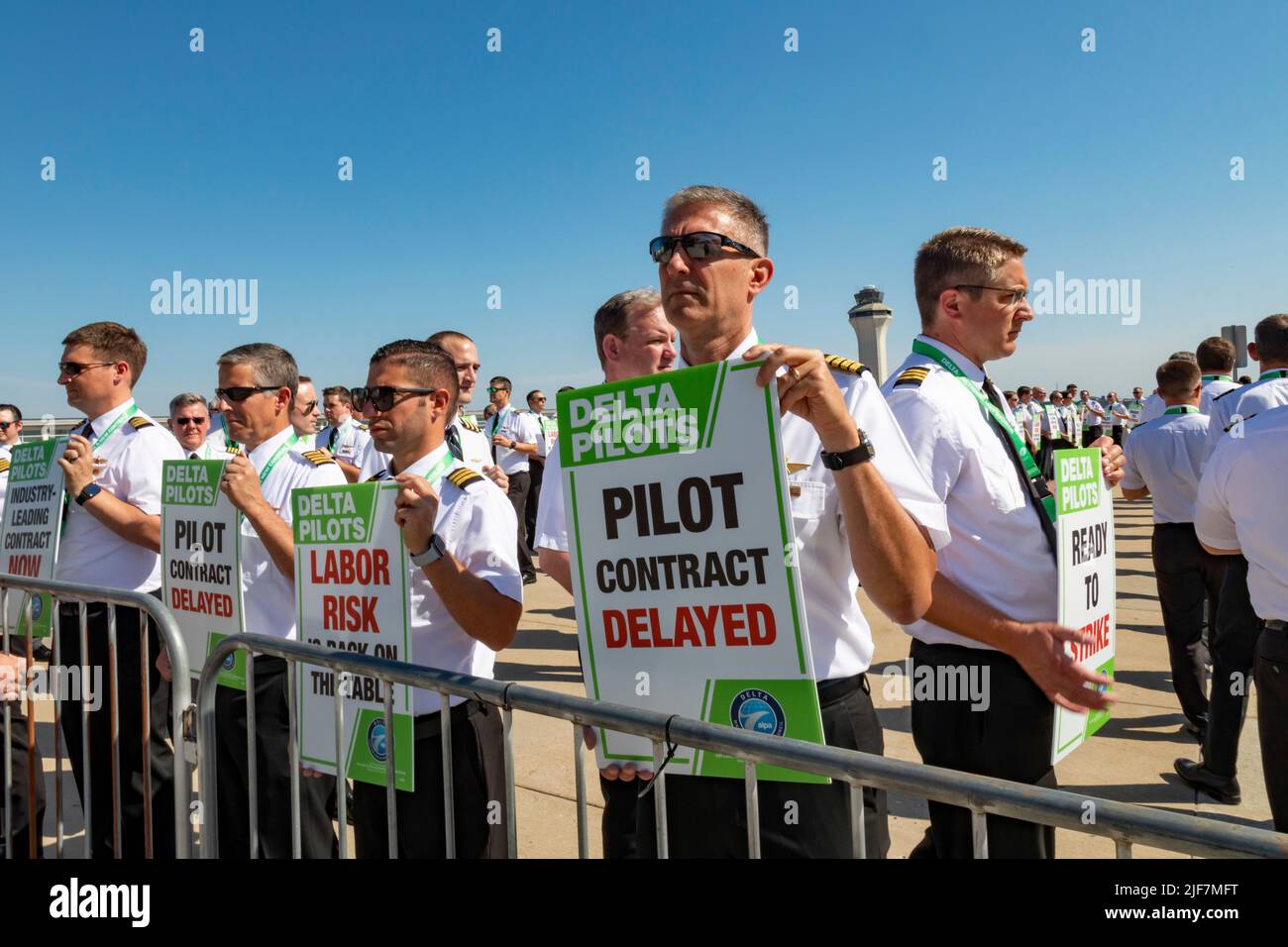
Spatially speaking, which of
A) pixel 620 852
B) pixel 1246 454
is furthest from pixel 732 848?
pixel 1246 454

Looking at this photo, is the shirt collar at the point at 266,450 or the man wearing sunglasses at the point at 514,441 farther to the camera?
the man wearing sunglasses at the point at 514,441

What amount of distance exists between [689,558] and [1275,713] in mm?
2369

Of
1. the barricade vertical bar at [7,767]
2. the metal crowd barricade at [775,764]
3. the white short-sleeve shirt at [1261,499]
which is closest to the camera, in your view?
the metal crowd barricade at [775,764]

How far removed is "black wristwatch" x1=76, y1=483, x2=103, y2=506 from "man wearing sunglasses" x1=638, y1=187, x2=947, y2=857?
2.97 meters

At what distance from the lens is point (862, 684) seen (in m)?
2.20

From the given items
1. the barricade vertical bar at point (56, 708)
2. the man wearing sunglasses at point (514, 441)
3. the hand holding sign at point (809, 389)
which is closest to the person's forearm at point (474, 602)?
the hand holding sign at point (809, 389)

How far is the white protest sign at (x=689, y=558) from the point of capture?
1.78m

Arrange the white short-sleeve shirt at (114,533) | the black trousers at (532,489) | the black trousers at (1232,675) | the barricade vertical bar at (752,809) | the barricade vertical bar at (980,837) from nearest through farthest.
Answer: the barricade vertical bar at (980,837)
the barricade vertical bar at (752,809)
the white short-sleeve shirt at (114,533)
the black trousers at (1232,675)
the black trousers at (532,489)

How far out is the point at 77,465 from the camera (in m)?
3.91

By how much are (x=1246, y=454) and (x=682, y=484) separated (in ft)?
7.59

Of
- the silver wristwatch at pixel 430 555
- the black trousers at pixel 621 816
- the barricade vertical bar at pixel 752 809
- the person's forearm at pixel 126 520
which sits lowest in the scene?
the black trousers at pixel 621 816

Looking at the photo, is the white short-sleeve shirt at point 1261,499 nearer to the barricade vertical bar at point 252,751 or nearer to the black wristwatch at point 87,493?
the barricade vertical bar at point 252,751

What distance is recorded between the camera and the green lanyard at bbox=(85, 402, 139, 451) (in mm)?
4203

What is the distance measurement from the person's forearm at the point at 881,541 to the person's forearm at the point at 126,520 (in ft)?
10.8
